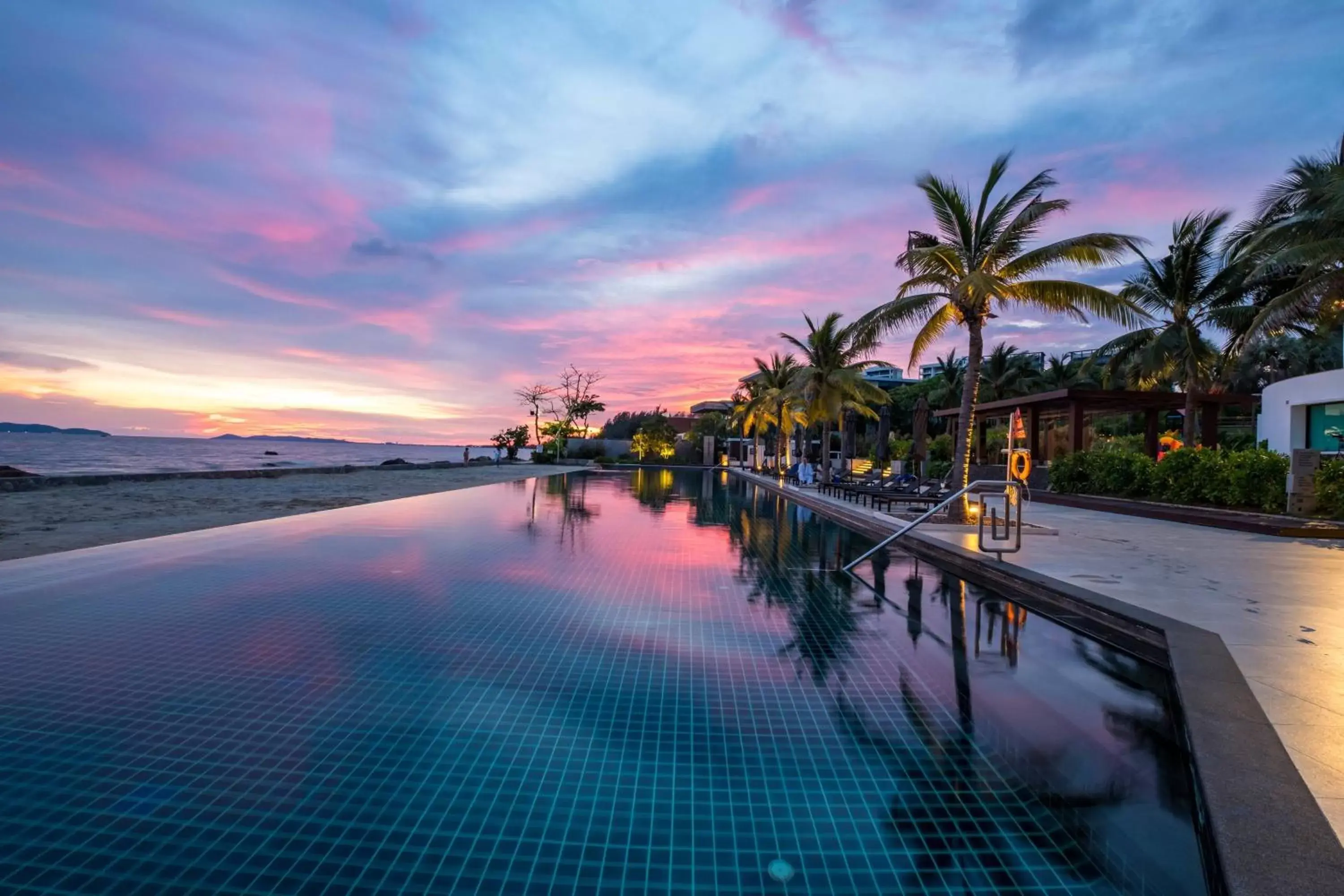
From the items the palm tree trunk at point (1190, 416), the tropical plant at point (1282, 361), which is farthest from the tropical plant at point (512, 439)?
the tropical plant at point (1282, 361)

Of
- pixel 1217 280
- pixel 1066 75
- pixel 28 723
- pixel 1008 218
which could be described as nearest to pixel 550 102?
pixel 1008 218

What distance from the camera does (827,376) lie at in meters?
21.1

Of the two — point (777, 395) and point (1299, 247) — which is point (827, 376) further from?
point (1299, 247)

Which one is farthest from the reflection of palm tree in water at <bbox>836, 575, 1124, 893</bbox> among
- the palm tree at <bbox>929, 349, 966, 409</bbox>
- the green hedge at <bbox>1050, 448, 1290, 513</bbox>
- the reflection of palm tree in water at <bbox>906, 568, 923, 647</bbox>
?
the palm tree at <bbox>929, 349, 966, 409</bbox>

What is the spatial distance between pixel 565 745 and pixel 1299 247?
49.1ft

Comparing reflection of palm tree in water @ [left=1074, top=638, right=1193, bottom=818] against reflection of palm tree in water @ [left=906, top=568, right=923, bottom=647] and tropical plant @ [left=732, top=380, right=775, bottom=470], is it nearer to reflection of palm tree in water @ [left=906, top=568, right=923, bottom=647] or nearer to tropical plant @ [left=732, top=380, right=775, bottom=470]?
reflection of palm tree in water @ [left=906, top=568, right=923, bottom=647]

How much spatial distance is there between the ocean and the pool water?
19.8 metres

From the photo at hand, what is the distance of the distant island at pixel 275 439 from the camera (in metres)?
129

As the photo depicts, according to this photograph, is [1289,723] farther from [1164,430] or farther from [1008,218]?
[1164,430]

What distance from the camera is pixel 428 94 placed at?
1270 cm

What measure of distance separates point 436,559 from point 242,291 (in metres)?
17.8

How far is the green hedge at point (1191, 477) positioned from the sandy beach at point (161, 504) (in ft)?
54.6

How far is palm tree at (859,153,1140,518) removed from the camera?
33.0 ft

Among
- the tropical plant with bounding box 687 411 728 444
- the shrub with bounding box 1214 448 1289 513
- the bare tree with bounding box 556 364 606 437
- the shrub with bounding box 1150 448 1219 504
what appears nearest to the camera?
the shrub with bounding box 1214 448 1289 513
